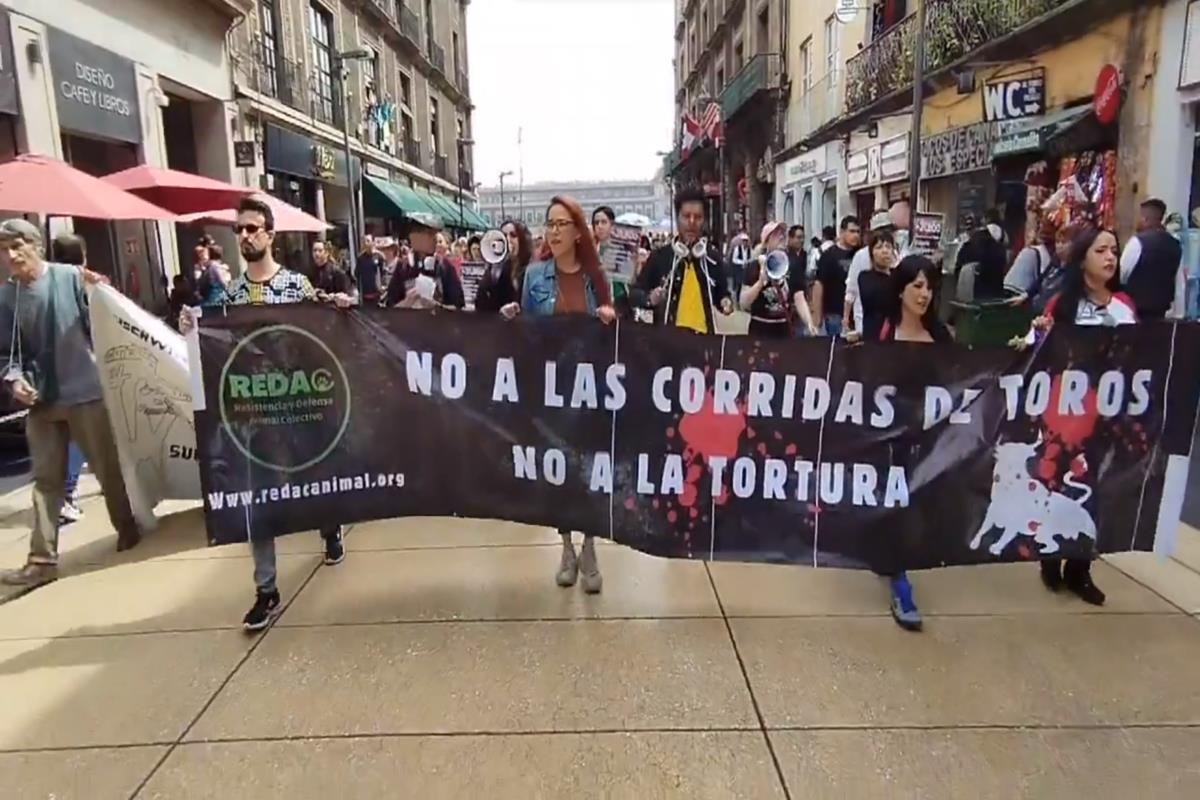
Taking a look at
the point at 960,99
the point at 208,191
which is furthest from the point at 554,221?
the point at 960,99

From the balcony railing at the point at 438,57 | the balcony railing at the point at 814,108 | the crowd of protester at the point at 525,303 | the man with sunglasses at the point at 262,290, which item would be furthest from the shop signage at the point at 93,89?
the balcony railing at the point at 438,57

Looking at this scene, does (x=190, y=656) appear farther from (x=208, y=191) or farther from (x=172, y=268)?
(x=172, y=268)

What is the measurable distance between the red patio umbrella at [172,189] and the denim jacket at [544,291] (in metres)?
5.88

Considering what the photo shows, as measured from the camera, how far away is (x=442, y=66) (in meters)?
42.2

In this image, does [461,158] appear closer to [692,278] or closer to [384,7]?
[384,7]

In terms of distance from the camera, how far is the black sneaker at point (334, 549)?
15.1 feet

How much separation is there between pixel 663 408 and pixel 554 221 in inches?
41.8

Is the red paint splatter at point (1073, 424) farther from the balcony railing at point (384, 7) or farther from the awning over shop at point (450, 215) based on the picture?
the awning over shop at point (450, 215)

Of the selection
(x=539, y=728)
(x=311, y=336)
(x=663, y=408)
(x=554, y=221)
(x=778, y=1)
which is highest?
(x=778, y=1)

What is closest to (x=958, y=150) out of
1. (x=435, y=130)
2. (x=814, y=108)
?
(x=814, y=108)

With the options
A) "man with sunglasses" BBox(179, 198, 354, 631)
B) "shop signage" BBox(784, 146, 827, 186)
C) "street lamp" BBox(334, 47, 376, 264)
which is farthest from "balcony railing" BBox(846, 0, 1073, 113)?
"man with sunglasses" BBox(179, 198, 354, 631)

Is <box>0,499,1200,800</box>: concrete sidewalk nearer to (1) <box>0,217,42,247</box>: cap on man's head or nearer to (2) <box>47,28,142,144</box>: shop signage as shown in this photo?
(1) <box>0,217,42,247</box>: cap on man's head

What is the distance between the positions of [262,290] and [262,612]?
1.45m

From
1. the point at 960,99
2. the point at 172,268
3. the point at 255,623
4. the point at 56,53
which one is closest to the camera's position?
the point at 255,623
